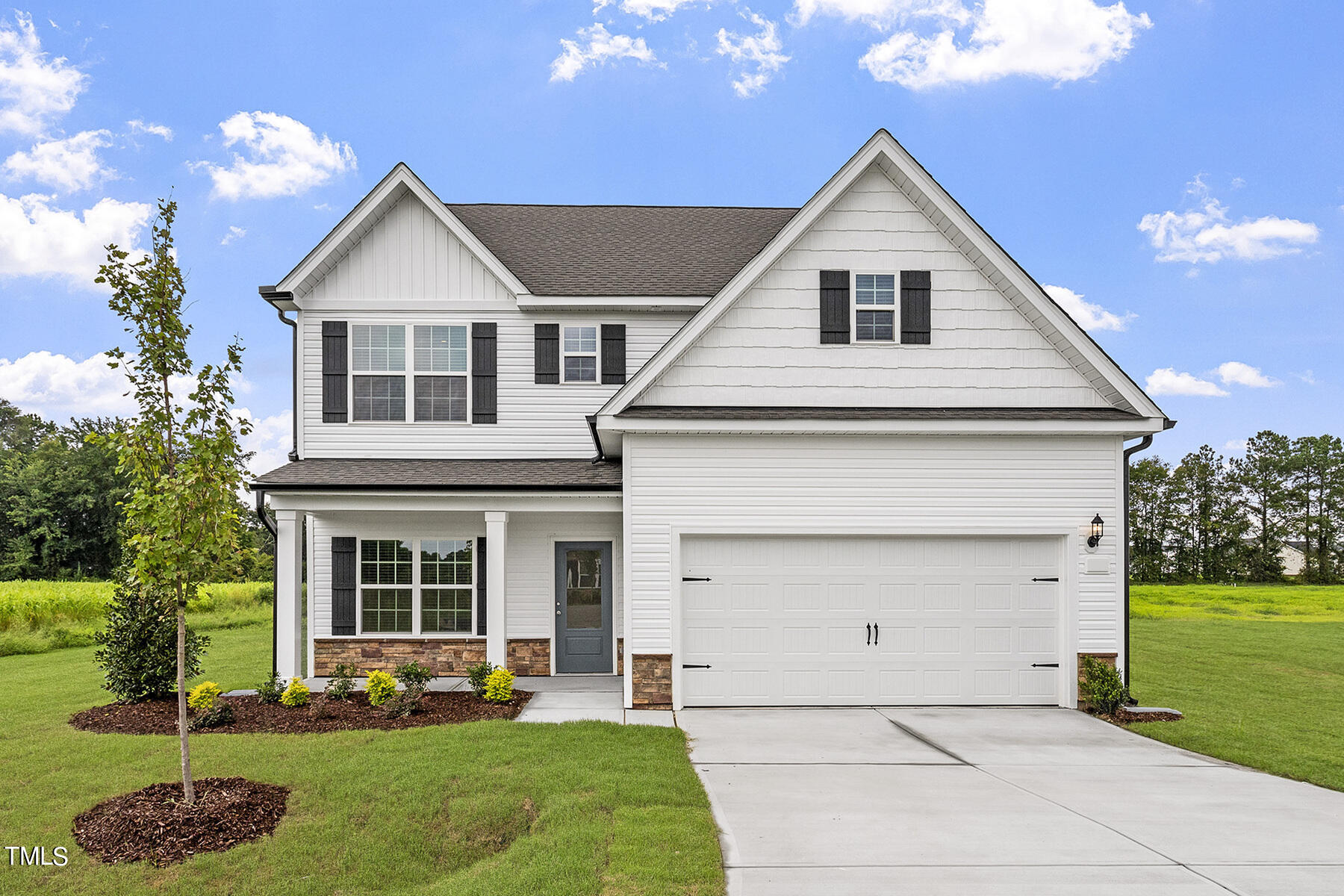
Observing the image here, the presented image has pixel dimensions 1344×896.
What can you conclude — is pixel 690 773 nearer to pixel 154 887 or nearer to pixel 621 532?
pixel 154 887

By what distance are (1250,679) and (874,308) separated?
1069 cm

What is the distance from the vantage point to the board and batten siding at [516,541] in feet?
42.7

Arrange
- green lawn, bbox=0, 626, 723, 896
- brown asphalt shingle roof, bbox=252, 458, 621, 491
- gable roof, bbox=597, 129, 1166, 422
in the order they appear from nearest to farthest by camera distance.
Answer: green lawn, bbox=0, 626, 723, 896, gable roof, bbox=597, 129, 1166, 422, brown asphalt shingle roof, bbox=252, 458, 621, 491

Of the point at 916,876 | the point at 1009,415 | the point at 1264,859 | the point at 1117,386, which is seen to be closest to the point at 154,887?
the point at 916,876

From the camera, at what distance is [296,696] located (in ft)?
34.4

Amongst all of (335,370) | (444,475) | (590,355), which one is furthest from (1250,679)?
(335,370)

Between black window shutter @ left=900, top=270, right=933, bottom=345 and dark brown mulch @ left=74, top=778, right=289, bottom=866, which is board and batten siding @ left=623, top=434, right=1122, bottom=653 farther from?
dark brown mulch @ left=74, top=778, right=289, bottom=866

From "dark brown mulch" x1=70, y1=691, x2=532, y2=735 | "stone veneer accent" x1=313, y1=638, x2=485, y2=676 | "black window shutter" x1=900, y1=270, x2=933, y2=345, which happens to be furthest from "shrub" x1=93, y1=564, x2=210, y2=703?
"black window shutter" x1=900, y1=270, x2=933, y2=345

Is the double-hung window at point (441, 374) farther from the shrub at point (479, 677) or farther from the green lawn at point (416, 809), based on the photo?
the green lawn at point (416, 809)

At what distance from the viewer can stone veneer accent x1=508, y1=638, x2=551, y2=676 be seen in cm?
1305

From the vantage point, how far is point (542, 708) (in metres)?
10.4

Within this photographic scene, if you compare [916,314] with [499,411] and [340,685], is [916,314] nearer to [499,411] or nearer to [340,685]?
[499,411]

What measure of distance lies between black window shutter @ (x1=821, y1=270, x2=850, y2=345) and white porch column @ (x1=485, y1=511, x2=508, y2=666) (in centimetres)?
540

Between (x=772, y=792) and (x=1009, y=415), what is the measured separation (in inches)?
244
